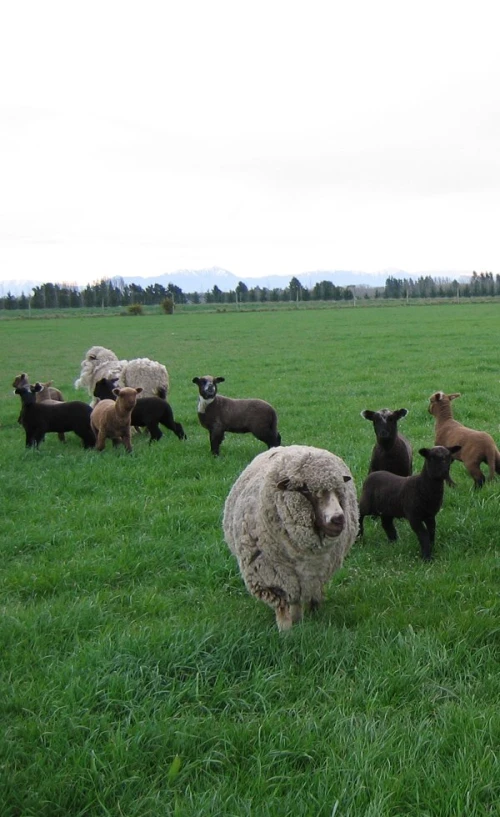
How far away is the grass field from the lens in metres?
3.23

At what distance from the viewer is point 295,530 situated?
4621 millimetres

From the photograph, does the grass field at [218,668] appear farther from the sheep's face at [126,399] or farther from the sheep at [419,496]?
the sheep's face at [126,399]

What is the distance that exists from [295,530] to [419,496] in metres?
1.79

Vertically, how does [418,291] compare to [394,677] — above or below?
above

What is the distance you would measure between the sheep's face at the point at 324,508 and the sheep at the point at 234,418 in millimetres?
5110

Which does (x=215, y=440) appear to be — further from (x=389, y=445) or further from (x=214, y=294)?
(x=214, y=294)

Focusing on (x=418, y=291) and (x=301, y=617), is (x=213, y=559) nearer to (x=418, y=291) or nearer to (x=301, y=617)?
(x=301, y=617)

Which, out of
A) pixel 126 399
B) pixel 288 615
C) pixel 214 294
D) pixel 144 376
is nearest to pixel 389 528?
pixel 288 615

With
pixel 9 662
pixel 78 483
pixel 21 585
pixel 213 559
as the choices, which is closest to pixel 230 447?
pixel 78 483

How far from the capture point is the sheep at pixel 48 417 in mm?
10766

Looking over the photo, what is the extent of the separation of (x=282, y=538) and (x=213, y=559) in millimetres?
1521

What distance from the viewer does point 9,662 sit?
4.39 meters

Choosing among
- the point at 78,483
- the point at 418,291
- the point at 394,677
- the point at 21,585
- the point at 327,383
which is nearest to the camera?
the point at 394,677

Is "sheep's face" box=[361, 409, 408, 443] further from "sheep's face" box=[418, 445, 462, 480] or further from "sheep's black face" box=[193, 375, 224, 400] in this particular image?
"sheep's black face" box=[193, 375, 224, 400]
